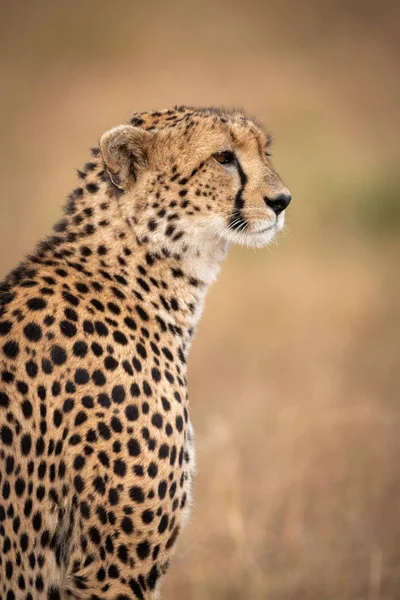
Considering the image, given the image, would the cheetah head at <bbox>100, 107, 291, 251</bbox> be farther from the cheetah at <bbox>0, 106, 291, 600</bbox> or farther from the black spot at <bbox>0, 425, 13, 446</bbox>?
the black spot at <bbox>0, 425, 13, 446</bbox>

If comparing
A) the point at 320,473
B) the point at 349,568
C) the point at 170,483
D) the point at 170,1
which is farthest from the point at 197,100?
the point at 170,483

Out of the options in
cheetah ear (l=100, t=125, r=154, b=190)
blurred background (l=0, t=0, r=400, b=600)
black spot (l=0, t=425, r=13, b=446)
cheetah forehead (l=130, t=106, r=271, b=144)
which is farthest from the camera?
blurred background (l=0, t=0, r=400, b=600)

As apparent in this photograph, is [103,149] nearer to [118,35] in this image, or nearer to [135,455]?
[135,455]

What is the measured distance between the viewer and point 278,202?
2951 millimetres

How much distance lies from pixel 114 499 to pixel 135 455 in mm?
120

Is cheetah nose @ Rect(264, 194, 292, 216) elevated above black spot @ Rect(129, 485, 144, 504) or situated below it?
above

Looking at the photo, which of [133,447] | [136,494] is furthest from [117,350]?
[136,494]

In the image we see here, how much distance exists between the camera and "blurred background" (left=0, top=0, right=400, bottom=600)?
4133 millimetres

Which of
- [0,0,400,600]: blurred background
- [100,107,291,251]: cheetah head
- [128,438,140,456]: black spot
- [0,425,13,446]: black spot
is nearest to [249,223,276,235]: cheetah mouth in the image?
[100,107,291,251]: cheetah head

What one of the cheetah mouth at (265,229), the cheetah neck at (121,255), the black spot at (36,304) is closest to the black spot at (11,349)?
the black spot at (36,304)

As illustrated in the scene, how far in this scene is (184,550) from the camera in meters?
→ 4.07

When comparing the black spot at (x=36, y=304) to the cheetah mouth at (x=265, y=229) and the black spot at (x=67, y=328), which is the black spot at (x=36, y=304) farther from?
the cheetah mouth at (x=265, y=229)

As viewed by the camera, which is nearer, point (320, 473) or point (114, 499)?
point (114, 499)

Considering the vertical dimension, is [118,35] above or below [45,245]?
above
